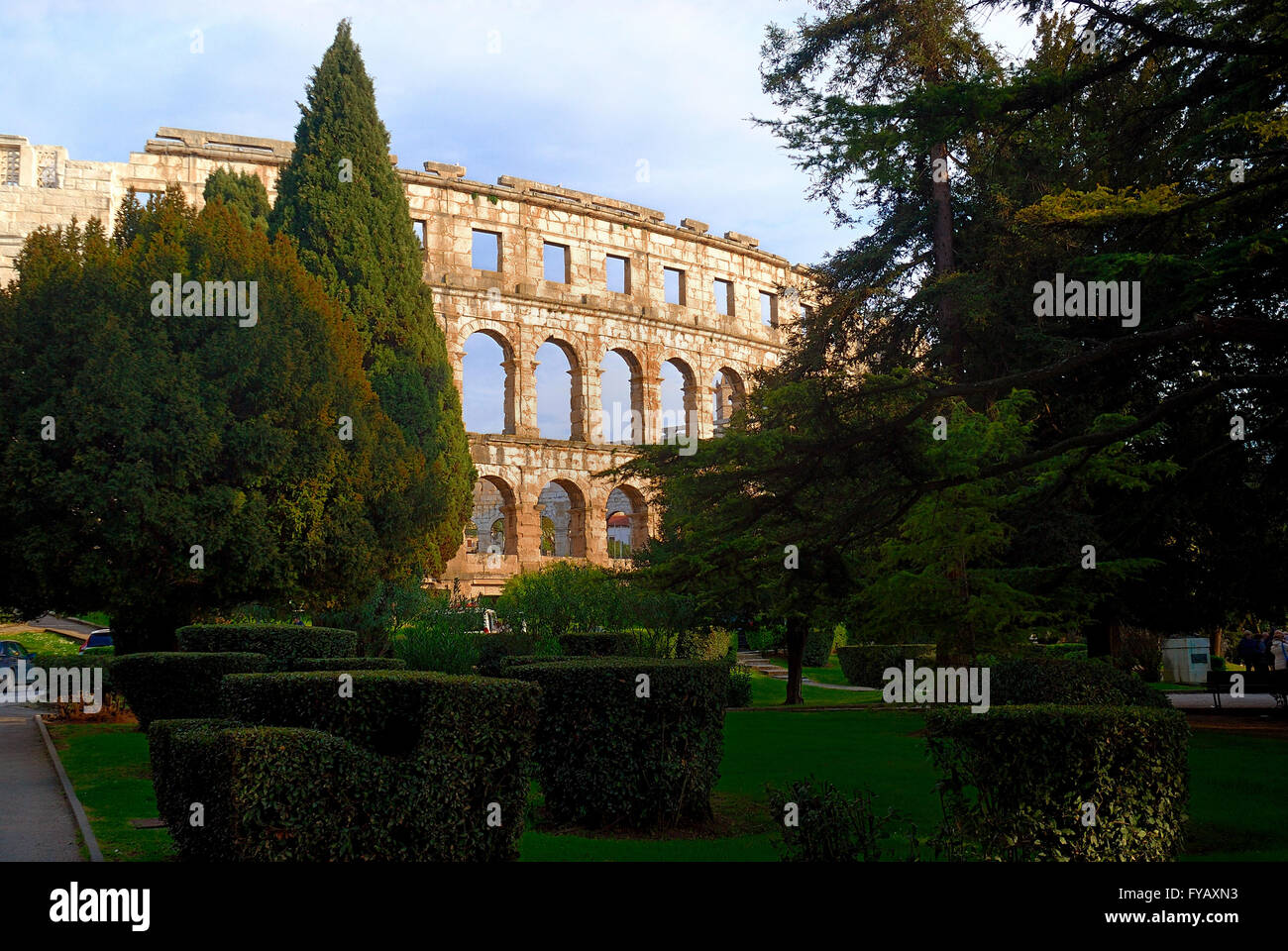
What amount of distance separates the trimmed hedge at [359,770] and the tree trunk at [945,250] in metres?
13.2

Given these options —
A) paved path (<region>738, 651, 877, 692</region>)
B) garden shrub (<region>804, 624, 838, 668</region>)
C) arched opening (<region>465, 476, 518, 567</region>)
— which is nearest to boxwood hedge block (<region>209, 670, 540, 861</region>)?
paved path (<region>738, 651, 877, 692</region>)

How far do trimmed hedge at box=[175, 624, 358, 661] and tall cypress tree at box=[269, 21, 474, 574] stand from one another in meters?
10.1

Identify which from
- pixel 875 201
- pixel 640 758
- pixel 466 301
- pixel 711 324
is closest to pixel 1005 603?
pixel 640 758

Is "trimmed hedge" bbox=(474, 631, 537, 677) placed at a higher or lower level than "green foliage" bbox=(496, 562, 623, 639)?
lower

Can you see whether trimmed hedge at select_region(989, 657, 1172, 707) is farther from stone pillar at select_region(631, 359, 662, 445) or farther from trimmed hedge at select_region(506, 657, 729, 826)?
stone pillar at select_region(631, 359, 662, 445)

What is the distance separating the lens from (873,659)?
1079 inches

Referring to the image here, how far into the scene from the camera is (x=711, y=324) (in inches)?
1603

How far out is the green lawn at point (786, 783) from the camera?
7.62m

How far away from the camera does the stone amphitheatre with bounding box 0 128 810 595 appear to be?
31.9m

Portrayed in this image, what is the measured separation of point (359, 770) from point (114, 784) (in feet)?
19.6

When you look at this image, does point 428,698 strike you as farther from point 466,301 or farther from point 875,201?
point 466,301

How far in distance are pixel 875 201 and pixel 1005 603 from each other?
1042 cm

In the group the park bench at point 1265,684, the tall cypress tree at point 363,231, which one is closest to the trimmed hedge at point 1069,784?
the park bench at point 1265,684
